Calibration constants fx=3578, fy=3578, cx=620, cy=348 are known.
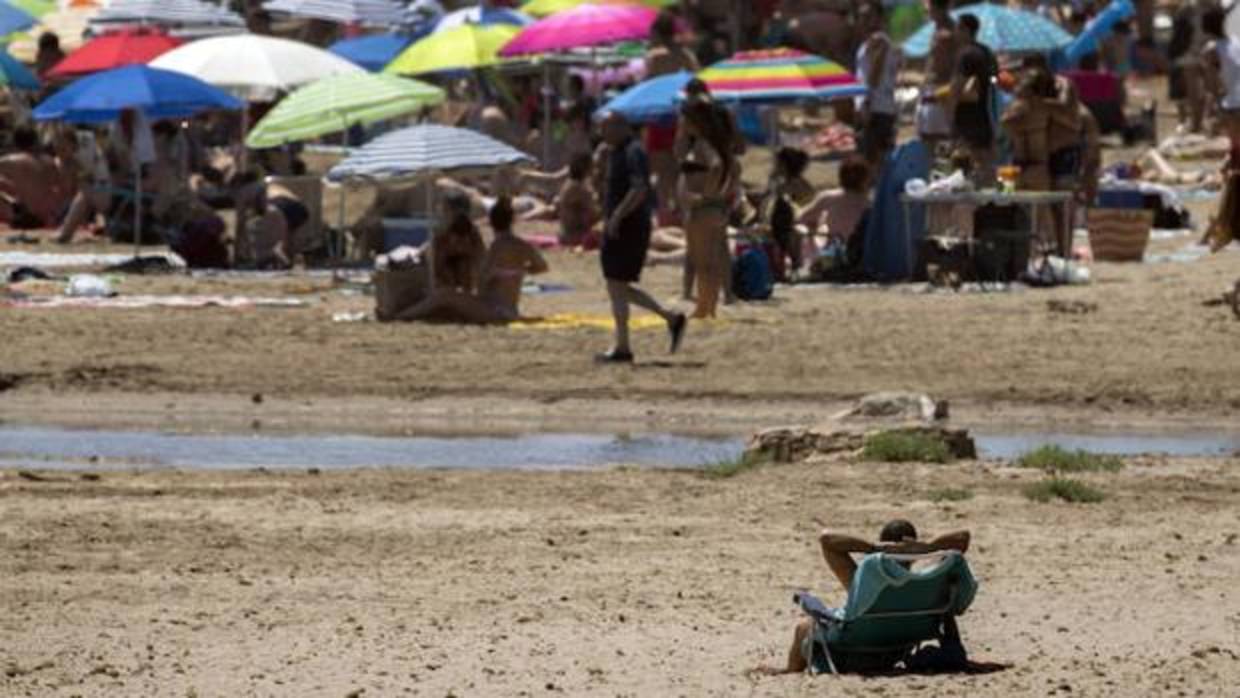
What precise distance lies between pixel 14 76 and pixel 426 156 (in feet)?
26.9

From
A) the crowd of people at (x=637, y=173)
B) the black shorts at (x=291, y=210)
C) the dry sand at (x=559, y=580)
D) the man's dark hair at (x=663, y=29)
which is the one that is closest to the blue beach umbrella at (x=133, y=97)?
the crowd of people at (x=637, y=173)

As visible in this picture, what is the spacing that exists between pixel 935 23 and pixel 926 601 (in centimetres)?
1614

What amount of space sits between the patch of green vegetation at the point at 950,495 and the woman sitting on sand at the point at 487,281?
733cm

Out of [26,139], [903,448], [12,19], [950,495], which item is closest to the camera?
[950,495]

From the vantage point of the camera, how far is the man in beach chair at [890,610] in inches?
345

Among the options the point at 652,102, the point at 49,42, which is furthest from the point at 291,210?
the point at 49,42

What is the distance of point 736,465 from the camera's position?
14156mm

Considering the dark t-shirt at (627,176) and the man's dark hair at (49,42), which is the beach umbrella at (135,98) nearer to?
the man's dark hair at (49,42)

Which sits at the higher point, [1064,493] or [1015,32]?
[1064,493]

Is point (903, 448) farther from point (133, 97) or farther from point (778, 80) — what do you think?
point (133, 97)

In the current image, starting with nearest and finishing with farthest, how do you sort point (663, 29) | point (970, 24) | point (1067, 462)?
1. point (1067, 462)
2. point (970, 24)
3. point (663, 29)

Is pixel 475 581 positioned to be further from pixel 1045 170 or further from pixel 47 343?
pixel 1045 170

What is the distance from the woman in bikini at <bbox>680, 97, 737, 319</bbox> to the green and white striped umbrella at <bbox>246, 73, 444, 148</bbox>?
5.43 metres

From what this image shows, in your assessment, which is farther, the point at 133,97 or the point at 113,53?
the point at 113,53
